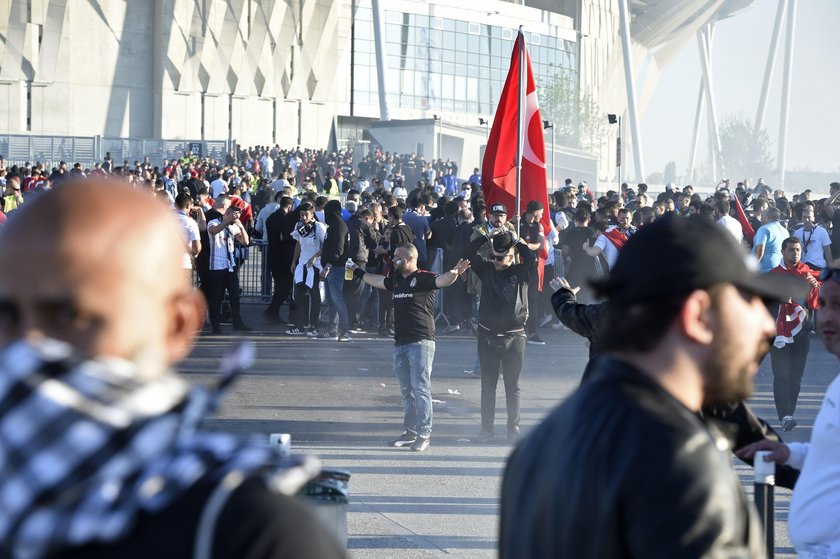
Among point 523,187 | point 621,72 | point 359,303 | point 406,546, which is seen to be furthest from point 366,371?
point 621,72

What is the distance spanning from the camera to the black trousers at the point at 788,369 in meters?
10.3

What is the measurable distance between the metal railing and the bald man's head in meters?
44.3

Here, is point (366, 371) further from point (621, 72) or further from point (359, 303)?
point (621, 72)

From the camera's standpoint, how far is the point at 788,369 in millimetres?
10391

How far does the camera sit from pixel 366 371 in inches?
532

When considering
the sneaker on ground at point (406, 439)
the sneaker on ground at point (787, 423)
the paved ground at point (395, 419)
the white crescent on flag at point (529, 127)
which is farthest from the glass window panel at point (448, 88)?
the sneaker on ground at point (406, 439)

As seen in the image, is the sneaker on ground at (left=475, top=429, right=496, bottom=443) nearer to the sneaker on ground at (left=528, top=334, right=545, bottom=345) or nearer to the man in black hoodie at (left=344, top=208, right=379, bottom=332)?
the man in black hoodie at (left=344, top=208, right=379, bottom=332)

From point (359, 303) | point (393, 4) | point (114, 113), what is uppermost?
point (393, 4)

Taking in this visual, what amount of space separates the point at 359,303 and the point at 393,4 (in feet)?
205

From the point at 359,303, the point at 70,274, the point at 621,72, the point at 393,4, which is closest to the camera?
the point at 70,274

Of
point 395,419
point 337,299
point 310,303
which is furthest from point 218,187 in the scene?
point 395,419

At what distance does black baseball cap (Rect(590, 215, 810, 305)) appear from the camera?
7.05 ft

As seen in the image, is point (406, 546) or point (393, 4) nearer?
point (406, 546)

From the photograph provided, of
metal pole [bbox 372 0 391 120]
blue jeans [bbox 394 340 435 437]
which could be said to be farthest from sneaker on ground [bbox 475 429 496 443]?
metal pole [bbox 372 0 391 120]
